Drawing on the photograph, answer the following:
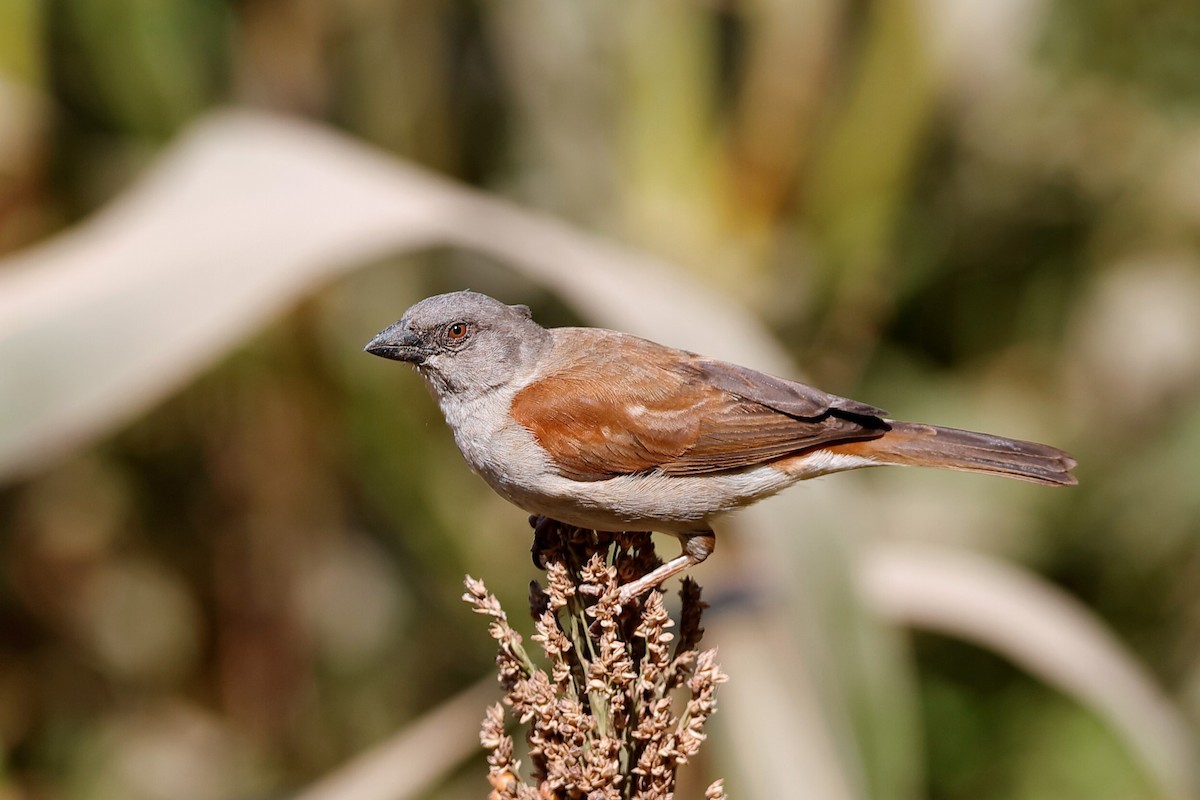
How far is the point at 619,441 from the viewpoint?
253 centimetres

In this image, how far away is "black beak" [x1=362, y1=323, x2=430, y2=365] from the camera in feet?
8.16

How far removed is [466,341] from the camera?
2.64m

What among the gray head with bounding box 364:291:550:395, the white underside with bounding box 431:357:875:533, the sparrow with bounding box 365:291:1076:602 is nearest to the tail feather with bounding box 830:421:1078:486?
the sparrow with bounding box 365:291:1076:602

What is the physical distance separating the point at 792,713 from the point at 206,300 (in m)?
1.74

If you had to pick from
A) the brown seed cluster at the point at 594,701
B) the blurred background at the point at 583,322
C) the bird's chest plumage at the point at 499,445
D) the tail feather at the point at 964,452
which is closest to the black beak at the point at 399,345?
the bird's chest plumage at the point at 499,445

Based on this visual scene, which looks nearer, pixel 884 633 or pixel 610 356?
pixel 610 356

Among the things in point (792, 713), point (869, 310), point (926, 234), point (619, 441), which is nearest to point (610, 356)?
point (619, 441)

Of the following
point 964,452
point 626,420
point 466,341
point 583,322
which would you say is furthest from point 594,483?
point 583,322

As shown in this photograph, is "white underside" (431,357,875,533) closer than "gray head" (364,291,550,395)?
Yes

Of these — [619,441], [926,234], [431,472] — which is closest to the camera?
[619,441]

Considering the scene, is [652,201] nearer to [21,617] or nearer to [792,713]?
[792,713]

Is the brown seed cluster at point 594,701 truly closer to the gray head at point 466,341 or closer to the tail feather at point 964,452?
the gray head at point 466,341

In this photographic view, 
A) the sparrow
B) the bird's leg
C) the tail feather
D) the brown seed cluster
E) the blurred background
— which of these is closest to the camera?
the brown seed cluster

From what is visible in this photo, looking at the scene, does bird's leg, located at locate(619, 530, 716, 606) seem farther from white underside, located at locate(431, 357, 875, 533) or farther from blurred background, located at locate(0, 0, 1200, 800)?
blurred background, located at locate(0, 0, 1200, 800)
